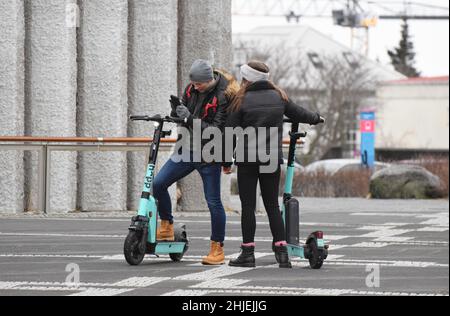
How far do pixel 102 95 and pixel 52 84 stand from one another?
0.80 metres

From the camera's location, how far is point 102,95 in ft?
66.2

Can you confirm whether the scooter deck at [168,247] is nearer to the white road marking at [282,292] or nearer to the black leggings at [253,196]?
the black leggings at [253,196]

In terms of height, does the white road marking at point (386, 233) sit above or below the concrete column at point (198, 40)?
below

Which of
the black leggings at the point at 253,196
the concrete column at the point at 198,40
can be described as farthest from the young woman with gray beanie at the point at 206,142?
the concrete column at the point at 198,40

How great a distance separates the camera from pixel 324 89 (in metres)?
83.1

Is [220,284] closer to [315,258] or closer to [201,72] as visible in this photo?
[315,258]

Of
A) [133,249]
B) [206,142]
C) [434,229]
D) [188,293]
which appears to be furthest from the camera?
[434,229]

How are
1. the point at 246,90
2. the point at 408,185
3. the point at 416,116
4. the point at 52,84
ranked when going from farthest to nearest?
1. the point at 416,116
2. the point at 408,185
3. the point at 52,84
4. the point at 246,90

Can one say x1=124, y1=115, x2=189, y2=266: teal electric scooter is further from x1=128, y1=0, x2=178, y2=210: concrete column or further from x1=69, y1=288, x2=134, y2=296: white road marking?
x1=128, y1=0, x2=178, y2=210: concrete column

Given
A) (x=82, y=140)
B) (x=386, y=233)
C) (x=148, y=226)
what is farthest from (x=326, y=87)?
(x=148, y=226)

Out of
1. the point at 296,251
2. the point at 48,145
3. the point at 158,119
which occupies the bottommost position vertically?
the point at 296,251

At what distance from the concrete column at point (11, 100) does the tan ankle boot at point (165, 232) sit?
294 inches

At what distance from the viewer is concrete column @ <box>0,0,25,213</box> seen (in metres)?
19.3

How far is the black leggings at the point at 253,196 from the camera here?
12000mm
